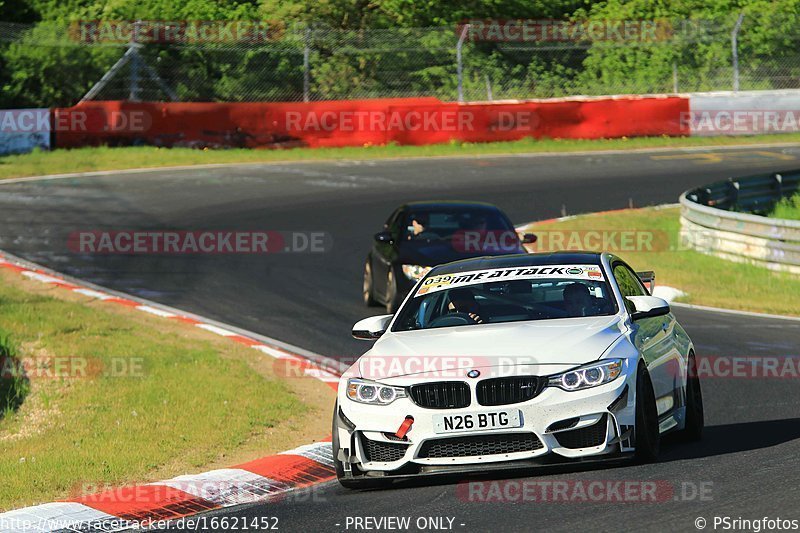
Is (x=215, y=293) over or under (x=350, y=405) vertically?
under

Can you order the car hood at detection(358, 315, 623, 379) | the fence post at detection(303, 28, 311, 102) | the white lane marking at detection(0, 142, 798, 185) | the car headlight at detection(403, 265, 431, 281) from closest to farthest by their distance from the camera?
the car hood at detection(358, 315, 623, 379)
the car headlight at detection(403, 265, 431, 281)
the white lane marking at detection(0, 142, 798, 185)
the fence post at detection(303, 28, 311, 102)

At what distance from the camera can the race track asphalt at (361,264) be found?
7.07 m

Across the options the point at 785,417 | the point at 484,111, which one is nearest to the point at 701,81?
the point at 484,111

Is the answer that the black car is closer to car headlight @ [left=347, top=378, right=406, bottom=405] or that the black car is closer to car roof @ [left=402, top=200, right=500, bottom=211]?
car roof @ [left=402, top=200, right=500, bottom=211]

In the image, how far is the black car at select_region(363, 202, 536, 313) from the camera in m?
15.9

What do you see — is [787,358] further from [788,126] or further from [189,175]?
[788,126]

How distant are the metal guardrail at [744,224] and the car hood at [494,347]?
11.0 metres

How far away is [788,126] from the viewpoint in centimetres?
3544

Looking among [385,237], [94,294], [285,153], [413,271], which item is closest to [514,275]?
[413,271]

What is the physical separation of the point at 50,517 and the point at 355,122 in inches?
1036

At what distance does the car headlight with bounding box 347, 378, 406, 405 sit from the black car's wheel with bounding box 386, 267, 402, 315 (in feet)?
25.3

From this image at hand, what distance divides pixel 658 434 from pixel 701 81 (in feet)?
95.7

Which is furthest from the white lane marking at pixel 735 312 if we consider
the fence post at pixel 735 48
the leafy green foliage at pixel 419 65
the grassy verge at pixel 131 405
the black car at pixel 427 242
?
the fence post at pixel 735 48

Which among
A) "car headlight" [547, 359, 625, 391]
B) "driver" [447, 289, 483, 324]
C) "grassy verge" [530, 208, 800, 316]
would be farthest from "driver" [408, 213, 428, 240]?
"car headlight" [547, 359, 625, 391]
